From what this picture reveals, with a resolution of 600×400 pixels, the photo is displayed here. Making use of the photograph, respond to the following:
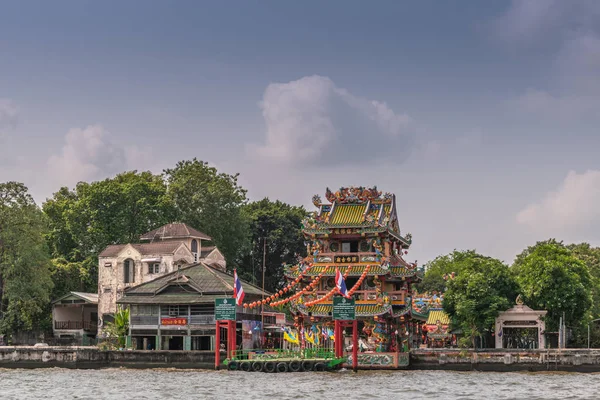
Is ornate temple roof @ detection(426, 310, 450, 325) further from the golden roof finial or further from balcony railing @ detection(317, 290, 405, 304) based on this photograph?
balcony railing @ detection(317, 290, 405, 304)

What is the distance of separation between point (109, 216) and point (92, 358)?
33116mm

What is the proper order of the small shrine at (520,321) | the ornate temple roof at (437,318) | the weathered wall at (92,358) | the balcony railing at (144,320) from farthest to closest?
the ornate temple roof at (437,318), the balcony railing at (144,320), the small shrine at (520,321), the weathered wall at (92,358)

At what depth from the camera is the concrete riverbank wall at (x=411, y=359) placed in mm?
69875

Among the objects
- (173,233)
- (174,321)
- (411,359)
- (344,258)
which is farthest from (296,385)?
(173,233)

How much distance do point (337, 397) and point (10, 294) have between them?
4641 cm

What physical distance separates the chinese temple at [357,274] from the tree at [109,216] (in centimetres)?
3463

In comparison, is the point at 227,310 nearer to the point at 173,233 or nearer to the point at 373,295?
the point at 373,295

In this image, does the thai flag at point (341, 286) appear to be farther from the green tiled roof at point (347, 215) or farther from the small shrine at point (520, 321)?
the small shrine at point (520, 321)

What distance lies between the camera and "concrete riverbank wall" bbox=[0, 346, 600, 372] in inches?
2751

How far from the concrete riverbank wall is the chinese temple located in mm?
3548

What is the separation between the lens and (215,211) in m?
112

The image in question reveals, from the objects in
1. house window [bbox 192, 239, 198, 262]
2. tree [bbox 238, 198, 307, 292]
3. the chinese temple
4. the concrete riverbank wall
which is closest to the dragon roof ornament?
the chinese temple

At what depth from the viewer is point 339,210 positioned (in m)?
78.8

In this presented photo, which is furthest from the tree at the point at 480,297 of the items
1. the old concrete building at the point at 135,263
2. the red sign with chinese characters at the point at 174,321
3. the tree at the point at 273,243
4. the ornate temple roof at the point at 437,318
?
the tree at the point at 273,243
